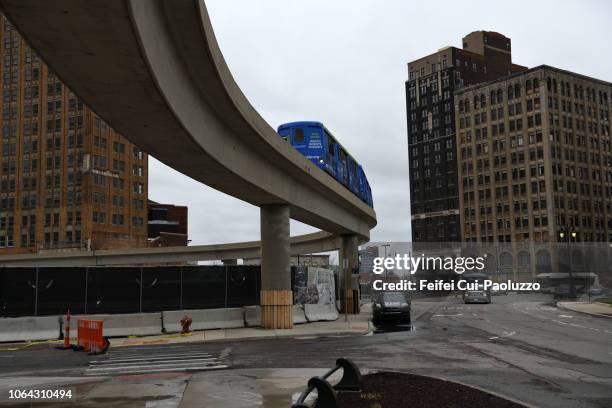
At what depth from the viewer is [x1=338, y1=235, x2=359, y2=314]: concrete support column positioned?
138 ft

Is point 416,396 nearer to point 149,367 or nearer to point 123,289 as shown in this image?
point 149,367

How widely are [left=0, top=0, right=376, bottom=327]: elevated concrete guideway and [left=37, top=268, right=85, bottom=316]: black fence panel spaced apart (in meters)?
6.38

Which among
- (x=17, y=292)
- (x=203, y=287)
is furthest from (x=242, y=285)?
(x=17, y=292)

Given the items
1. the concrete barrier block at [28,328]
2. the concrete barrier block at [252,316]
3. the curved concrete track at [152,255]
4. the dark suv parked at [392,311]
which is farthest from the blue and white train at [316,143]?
the curved concrete track at [152,255]

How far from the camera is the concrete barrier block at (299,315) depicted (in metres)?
30.6

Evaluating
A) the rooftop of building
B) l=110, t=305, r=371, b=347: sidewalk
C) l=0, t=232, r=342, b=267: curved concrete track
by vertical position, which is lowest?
l=110, t=305, r=371, b=347: sidewalk

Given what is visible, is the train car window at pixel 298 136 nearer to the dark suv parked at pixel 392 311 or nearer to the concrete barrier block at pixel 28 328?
the dark suv parked at pixel 392 311

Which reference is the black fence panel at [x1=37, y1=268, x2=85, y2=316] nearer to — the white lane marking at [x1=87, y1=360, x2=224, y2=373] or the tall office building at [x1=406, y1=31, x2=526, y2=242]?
the white lane marking at [x1=87, y1=360, x2=224, y2=373]

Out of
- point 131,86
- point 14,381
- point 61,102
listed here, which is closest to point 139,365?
point 14,381

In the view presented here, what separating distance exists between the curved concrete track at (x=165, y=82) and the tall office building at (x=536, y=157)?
116 m

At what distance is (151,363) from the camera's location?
15383mm

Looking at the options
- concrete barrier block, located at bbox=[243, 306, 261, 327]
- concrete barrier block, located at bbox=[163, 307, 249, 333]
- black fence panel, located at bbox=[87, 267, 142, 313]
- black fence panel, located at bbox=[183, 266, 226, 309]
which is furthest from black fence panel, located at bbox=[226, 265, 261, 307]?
black fence panel, located at bbox=[87, 267, 142, 313]

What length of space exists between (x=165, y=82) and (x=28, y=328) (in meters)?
12.8

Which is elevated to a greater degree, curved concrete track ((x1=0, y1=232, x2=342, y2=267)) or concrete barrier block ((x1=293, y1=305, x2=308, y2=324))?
curved concrete track ((x1=0, y1=232, x2=342, y2=267))
